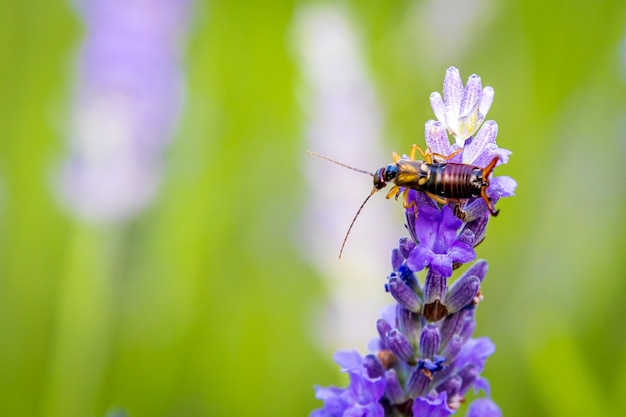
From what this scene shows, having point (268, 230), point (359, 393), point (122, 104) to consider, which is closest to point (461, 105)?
point (359, 393)

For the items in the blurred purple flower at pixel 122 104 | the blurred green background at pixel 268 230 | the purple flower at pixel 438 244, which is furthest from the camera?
the blurred purple flower at pixel 122 104

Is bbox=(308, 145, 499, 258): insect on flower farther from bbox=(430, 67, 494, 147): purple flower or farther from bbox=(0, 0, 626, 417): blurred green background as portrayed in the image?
bbox=(0, 0, 626, 417): blurred green background

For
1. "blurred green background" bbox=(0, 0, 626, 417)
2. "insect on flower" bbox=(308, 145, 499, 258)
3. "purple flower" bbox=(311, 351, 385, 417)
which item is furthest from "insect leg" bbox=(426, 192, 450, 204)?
"blurred green background" bbox=(0, 0, 626, 417)

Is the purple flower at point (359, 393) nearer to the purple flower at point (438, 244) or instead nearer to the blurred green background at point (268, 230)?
the purple flower at point (438, 244)

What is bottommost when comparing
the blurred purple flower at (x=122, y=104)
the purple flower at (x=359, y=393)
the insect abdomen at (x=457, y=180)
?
the purple flower at (x=359, y=393)

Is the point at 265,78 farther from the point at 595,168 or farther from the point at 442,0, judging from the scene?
the point at 595,168

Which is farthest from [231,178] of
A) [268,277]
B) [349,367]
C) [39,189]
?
[349,367]

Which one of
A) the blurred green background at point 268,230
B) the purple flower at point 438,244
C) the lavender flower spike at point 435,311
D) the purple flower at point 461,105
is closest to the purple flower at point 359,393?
the lavender flower spike at point 435,311
